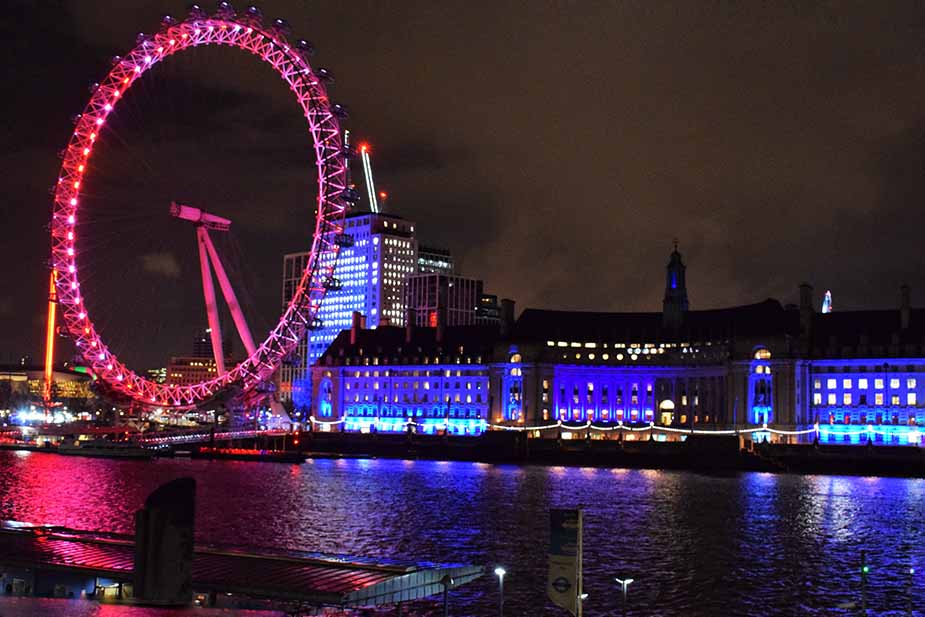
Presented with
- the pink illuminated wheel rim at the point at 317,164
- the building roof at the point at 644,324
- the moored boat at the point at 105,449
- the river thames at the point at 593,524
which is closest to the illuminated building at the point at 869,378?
the building roof at the point at 644,324

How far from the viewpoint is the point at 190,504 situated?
88.3ft

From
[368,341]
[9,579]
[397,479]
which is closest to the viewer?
[9,579]

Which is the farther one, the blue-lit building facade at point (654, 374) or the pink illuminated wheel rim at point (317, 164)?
the blue-lit building facade at point (654, 374)

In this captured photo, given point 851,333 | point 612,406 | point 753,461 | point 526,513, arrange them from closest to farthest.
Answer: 1. point 526,513
2. point 753,461
3. point 851,333
4. point 612,406

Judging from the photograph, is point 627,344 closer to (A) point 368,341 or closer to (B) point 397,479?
(A) point 368,341

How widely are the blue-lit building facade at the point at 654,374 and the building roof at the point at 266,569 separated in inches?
4585

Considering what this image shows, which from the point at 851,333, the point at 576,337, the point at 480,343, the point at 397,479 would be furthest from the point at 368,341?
the point at 397,479

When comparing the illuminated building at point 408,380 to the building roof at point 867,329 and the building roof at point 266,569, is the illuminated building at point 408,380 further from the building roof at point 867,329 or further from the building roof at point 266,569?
the building roof at point 266,569

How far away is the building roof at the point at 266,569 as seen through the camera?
3278 cm

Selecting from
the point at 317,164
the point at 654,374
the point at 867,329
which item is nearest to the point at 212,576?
the point at 317,164

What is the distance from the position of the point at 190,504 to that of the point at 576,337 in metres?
154

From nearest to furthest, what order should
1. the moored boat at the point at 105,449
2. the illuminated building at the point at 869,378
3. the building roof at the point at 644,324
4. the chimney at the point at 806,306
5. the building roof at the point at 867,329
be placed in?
the moored boat at the point at 105,449
the illuminated building at the point at 869,378
the building roof at the point at 867,329
the chimney at the point at 806,306
the building roof at the point at 644,324

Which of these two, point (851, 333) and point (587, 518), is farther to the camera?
point (851, 333)

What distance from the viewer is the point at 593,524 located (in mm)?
65125
